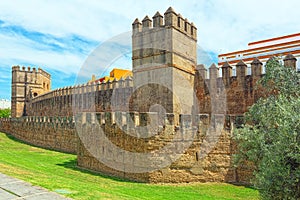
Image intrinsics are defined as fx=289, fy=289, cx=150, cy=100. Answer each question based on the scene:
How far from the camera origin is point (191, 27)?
14.8m

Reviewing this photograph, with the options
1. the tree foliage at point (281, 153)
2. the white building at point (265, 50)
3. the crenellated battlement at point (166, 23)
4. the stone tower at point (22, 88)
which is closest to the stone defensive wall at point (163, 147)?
the tree foliage at point (281, 153)

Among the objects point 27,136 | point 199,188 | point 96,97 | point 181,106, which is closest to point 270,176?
point 199,188

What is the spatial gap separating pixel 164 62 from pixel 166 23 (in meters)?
1.76

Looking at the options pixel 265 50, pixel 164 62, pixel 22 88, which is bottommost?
pixel 164 62

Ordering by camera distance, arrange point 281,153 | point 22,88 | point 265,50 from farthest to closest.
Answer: point 22,88 < point 265,50 < point 281,153

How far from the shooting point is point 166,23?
1309cm

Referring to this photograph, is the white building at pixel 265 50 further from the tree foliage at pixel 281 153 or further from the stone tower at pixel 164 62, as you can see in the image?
the tree foliage at pixel 281 153

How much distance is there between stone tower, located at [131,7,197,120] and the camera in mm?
13062

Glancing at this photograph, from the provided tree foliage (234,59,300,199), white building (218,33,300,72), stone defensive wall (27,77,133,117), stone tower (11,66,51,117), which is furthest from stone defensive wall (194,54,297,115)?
stone tower (11,66,51,117)

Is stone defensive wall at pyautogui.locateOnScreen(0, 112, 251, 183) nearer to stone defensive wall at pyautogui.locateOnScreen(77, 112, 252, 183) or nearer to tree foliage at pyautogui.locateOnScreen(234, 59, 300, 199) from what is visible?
stone defensive wall at pyautogui.locateOnScreen(77, 112, 252, 183)

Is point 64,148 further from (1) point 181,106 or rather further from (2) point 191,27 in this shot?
(2) point 191,27

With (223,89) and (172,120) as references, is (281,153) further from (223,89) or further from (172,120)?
(223,89)

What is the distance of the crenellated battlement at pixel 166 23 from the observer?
513 inches

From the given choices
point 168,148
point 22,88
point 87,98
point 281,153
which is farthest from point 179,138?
point 22,88
